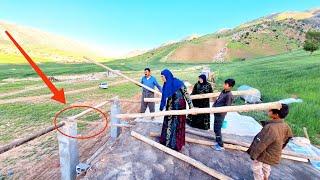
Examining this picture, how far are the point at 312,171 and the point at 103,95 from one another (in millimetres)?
18909

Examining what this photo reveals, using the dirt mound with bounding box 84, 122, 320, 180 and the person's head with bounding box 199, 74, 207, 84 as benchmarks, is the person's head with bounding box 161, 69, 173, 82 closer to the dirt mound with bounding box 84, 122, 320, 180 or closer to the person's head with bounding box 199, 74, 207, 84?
the dirt mound with bounding box 84, 122, 320, 180

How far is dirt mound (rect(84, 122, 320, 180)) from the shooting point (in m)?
7.42

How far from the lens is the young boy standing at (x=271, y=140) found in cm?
690

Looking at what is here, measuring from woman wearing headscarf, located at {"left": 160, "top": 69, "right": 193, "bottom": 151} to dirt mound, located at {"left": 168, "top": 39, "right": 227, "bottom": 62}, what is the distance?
82.9m

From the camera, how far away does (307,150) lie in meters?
10.8

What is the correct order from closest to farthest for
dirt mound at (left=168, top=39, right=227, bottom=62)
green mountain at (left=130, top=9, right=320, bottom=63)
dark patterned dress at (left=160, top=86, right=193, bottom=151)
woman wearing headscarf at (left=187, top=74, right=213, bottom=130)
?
1. dark patterned dress at (left=160, top=86, right=193, bottom=151)
2. woman wearing headscarf at (left=187, top=74, right=213, bottom=130)
3. dirt mound at (left=168, top=39, right=227, bottom=62)
4. green mountain at (left=130, top=9, right=320, bottom=63)

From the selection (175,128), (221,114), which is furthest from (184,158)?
(221,114)

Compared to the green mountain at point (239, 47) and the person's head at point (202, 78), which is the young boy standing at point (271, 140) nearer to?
the person's head at point (202, 78)

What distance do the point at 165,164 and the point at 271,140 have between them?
2253 millimetres

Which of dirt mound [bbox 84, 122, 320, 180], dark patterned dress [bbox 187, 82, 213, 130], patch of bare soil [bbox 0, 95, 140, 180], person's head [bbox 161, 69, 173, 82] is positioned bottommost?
patch of bare soil [bbox 0, 95, 140, 180]

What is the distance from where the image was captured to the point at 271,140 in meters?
6.91

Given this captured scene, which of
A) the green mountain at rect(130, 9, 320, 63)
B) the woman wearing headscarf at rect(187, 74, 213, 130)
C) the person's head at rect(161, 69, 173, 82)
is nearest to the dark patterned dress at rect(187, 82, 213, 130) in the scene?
the woman wearing headscarf at rect(187, 74, 213, 130)

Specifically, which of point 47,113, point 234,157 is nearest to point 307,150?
point 234,157

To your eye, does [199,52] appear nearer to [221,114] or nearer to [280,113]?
[221,114]
